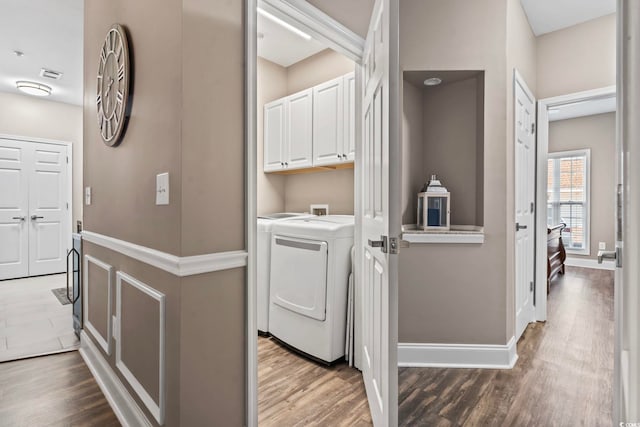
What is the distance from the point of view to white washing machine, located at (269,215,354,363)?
6.97 feet

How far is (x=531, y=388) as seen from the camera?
6.37 feet

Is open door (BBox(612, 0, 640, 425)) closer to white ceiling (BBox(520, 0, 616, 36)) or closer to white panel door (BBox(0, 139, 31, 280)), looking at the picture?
white ceiling (BBox(520, 0, 616, 36))

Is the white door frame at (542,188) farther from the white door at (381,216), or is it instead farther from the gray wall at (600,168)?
the gray wall at (600,168)

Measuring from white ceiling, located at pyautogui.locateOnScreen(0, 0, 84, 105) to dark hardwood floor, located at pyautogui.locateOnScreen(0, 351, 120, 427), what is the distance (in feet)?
9.11

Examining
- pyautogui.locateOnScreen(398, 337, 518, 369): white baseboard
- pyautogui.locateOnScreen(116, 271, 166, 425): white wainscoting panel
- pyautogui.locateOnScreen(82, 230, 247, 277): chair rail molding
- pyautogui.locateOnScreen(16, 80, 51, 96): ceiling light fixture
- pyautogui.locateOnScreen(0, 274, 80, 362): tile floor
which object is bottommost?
pyautogui.locateOnScreen(0, 274, 80, 362): tile floor

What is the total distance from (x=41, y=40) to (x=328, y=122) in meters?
3.00

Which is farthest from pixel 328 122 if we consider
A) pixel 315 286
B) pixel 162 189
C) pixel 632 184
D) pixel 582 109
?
pixel 582 109

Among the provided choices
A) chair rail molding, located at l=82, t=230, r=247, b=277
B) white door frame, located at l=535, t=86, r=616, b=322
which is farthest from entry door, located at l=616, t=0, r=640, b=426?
white door frame, located at l=535, t=86, r=616, b=322

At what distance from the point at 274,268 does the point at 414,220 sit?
1.12 m

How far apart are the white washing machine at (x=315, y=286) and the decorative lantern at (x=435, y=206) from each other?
1.79 feet

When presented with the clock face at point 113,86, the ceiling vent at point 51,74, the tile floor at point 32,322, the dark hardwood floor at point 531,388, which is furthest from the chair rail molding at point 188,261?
the ceiling vent at point 51,74

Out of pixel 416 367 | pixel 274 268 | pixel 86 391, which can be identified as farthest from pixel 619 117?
pixel 86 391

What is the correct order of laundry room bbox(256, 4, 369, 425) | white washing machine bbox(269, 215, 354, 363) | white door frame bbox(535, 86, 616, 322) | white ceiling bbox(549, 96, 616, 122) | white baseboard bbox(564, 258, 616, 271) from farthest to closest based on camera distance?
white baseboard bbox(564, 258, 616, 271) < white ceiling bbox(549, 96, 616, 122) < white door frame bbox(535, 86, 616, 322) < white washing machine bbox(269, 215, 354, 363) < laundry room bbox(256, 4, 369, 425)

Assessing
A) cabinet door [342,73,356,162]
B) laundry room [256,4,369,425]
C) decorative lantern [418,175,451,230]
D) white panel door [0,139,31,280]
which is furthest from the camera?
white panel door [0,139,31,280]
